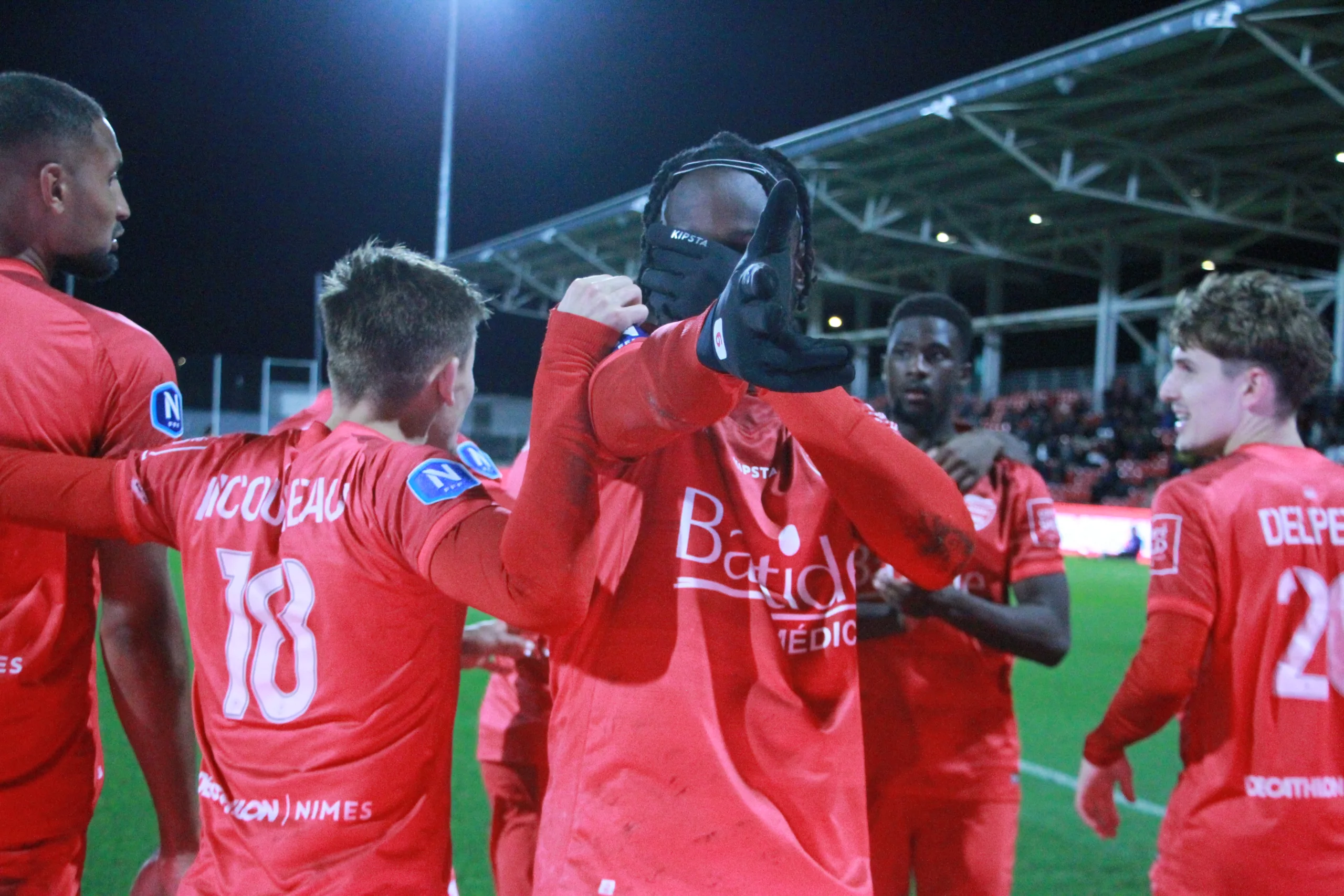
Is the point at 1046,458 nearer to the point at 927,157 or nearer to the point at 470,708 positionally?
the point at 927,157

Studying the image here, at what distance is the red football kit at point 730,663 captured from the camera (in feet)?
4.56

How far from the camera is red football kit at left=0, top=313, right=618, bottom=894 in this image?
66.5 inches

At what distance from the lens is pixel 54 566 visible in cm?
199

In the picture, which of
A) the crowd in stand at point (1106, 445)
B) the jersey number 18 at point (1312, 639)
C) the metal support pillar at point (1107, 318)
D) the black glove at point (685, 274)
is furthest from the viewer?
the metal support pillar at point (1107, 318)

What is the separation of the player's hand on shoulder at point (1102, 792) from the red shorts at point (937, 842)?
0.67ft

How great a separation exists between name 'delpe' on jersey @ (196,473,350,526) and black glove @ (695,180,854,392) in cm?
95

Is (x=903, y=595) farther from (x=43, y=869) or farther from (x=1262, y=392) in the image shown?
(x=43, y=869)

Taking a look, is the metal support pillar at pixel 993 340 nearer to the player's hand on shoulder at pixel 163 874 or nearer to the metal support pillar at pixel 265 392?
the metal support pillar at pixel 265 392

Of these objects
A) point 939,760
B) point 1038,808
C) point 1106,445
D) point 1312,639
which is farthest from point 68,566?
point 1106,445

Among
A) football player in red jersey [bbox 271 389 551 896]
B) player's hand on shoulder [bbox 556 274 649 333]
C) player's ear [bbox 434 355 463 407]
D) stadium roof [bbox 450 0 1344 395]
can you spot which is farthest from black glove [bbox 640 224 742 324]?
stadium roof [bbox 450 0 1344 395]

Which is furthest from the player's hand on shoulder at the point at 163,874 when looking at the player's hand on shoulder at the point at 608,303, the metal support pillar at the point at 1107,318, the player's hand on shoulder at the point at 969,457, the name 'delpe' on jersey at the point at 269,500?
the metal support pillar at the point at 1107,318

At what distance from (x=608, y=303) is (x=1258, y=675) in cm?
177

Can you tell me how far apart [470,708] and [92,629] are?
191 inches

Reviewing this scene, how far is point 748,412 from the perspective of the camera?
1623 mm
